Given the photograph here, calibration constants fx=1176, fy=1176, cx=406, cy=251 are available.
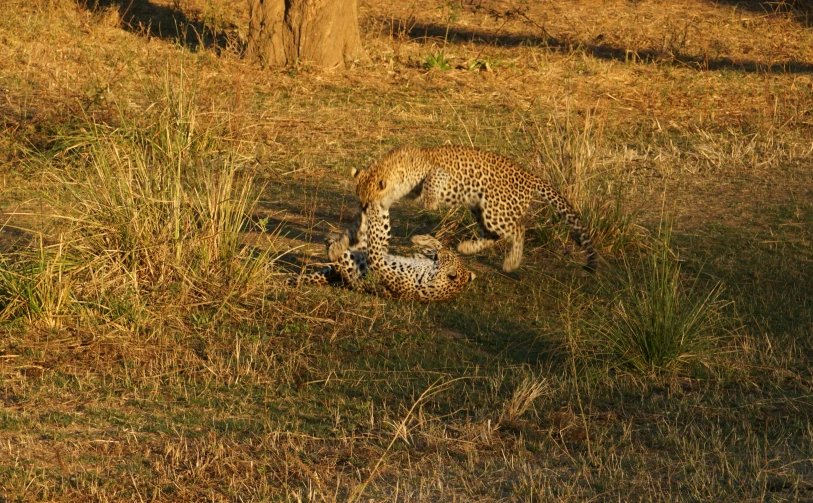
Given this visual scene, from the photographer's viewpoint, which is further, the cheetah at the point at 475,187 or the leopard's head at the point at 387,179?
the cheetah at the point at 475,187

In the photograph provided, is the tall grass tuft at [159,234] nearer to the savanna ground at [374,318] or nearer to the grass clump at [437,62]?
the savanna ground at [374,318]

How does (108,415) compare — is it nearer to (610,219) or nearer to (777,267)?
(610,219)

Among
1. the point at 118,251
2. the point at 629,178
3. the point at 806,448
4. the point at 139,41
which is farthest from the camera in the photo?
the point at 139,41

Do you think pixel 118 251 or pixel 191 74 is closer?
pixel 118 251

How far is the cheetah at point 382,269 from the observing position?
8094mm

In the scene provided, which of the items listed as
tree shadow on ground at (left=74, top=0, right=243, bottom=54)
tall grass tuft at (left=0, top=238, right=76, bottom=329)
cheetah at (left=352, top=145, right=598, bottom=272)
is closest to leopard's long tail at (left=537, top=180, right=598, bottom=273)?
cheetah at (left=352, top=145, right=598, bottom=272)

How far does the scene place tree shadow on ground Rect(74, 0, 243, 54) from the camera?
14727 millimetres

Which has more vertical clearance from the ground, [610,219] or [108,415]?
[610,219]

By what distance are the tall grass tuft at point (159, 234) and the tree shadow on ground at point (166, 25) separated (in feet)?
21.8

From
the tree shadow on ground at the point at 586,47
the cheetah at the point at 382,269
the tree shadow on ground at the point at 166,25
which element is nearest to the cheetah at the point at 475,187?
the cheetah at the point at 382,269

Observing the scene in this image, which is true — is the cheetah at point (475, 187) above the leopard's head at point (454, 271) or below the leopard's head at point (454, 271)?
above

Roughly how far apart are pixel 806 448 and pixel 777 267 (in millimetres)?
3277

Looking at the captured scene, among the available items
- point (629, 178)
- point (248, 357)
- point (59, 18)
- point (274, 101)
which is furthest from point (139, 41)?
point (248, 357)

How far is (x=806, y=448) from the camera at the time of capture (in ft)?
19.1
